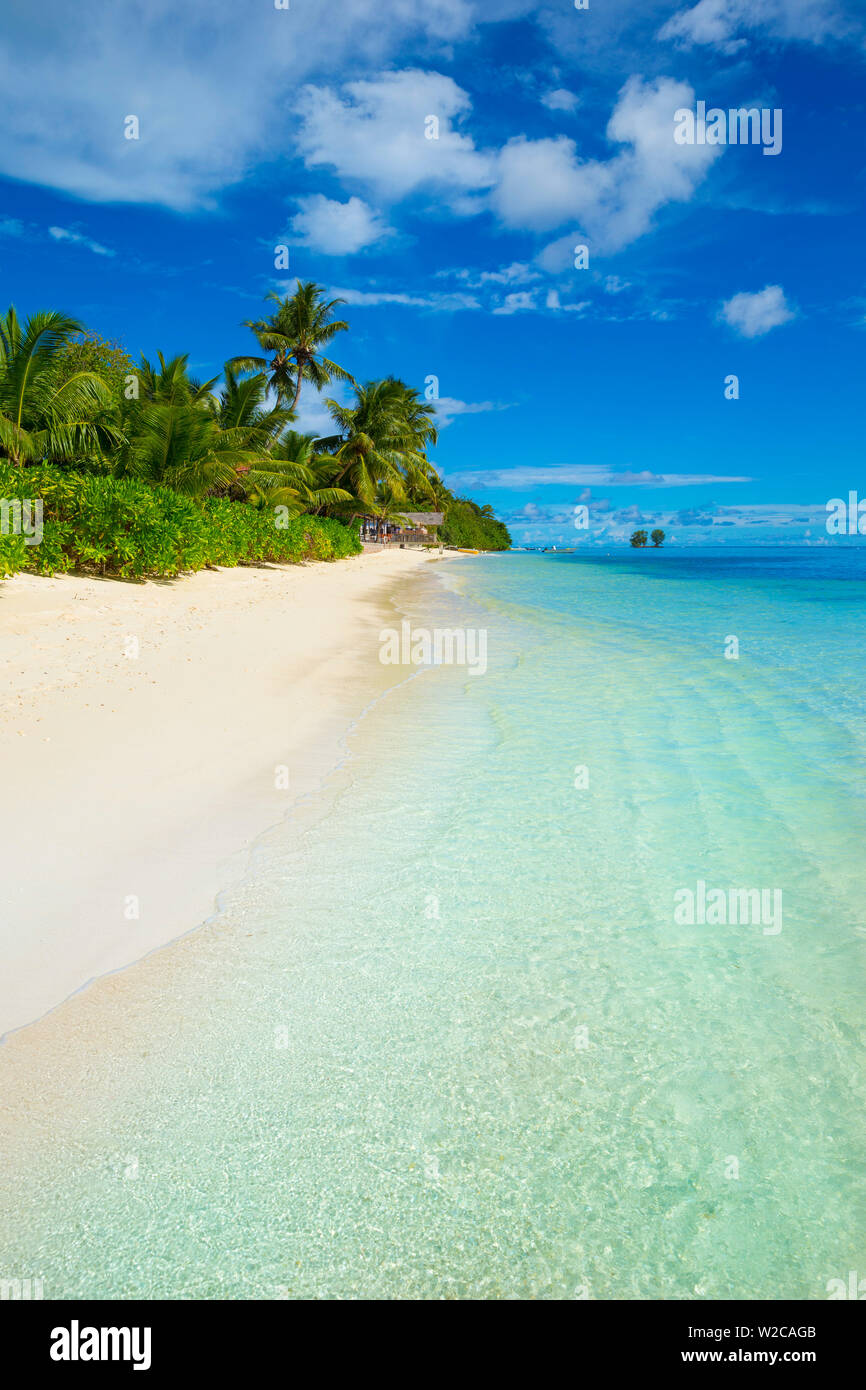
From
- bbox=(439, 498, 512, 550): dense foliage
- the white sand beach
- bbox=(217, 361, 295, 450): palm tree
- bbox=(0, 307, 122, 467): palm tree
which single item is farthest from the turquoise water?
bbox=(439, 498, 512, 550): dense foliage

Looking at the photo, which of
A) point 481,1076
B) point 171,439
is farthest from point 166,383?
point 481,1076

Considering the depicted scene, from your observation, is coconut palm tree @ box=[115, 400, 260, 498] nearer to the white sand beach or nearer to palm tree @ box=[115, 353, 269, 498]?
palm tree @ box=[115, 353, 269, 498]

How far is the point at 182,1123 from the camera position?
2.35m

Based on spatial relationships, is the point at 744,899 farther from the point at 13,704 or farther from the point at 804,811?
the point at 13,704

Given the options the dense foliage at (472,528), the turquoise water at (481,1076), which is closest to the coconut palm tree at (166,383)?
the turquoise water at (481,1076)

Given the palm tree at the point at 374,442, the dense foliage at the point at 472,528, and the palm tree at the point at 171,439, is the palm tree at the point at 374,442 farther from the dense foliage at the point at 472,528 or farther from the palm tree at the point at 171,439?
the dense foliage at the point at 472,528

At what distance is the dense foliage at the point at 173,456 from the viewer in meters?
14.6

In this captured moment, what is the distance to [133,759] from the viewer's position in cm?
550

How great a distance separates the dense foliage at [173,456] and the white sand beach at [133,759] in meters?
2.24

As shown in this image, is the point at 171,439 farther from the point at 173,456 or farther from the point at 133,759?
the point at 133,759

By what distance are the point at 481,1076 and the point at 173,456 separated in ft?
74.1

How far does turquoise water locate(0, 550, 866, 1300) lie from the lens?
2.00 m

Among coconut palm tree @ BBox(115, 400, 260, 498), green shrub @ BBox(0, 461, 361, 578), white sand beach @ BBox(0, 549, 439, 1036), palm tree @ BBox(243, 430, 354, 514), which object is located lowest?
white sand beach @ BBox(0, 549, 439, 1036)

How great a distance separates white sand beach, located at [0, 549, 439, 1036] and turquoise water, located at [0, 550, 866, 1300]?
34 cm
